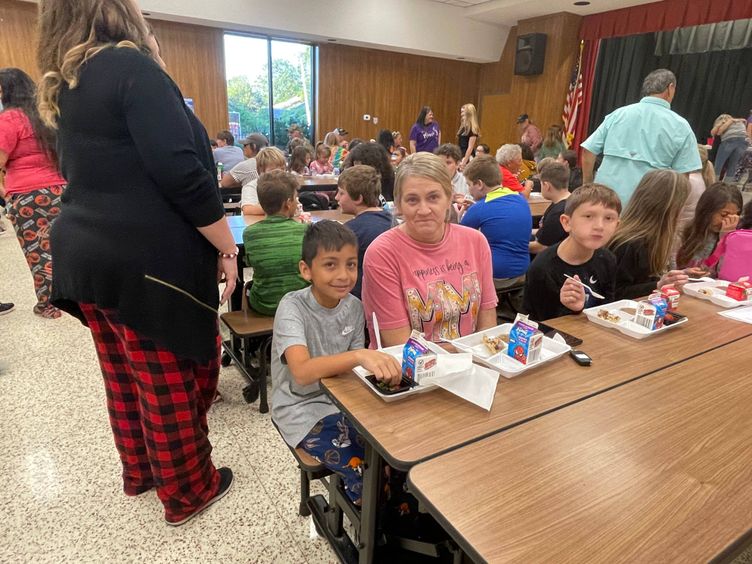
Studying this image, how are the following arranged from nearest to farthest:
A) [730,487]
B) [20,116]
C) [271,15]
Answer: [730,487]
[20,116]
[271,15]

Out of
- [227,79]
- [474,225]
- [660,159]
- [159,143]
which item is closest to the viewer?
[159,143]

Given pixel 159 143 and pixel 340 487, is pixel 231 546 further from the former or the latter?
pixel 159 143

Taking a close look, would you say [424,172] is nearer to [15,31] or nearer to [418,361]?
[418,361]

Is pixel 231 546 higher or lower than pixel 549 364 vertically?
lower

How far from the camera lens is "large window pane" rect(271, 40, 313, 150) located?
8.45m

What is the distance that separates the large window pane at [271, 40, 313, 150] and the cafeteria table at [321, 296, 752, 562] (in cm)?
835

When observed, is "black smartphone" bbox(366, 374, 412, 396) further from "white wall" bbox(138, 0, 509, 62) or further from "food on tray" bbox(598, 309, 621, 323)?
"white wall" bbox(138, 0, 509, 62)

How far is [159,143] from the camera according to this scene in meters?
1.14

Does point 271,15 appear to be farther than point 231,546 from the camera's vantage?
Yes

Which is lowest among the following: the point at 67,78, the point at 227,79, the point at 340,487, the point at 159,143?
the point at 340,487

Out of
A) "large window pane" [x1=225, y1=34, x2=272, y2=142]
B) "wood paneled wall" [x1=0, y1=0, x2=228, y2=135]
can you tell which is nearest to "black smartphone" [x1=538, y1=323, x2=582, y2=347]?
"wood paneled wall" [x1=0, y1=0, x2=228, y2=135]

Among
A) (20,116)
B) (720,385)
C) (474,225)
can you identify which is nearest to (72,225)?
(720,385)

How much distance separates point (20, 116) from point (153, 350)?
6.94 feet

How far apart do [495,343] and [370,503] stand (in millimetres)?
537
